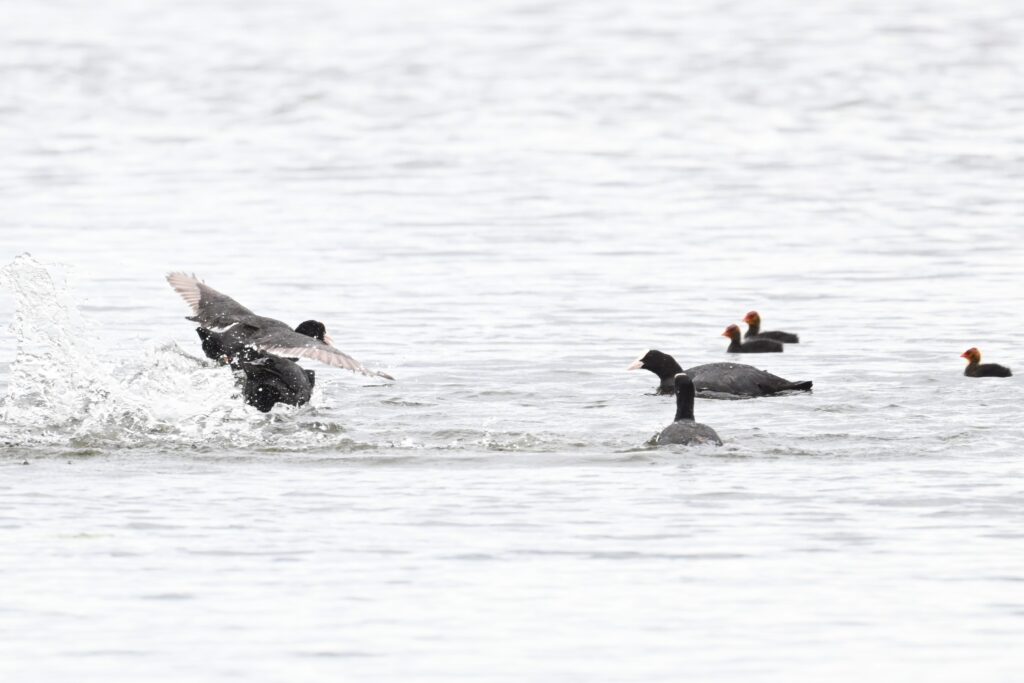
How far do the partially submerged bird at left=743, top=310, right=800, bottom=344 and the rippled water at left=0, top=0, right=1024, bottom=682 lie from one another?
45 centimetres

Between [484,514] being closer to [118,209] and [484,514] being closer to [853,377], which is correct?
[853,377]

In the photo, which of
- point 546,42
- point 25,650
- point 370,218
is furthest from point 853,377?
point 546,42

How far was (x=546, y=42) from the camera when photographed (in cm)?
6112

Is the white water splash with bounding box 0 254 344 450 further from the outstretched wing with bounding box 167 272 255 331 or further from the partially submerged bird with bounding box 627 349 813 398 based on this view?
the partially submerged bird with bounding box 627 349 813 398

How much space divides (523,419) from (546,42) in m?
45.9

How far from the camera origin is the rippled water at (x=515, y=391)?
9695mm

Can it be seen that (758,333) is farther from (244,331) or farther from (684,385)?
(244,331)

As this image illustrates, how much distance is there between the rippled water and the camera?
9695 millimetres

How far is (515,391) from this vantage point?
17.6 metres

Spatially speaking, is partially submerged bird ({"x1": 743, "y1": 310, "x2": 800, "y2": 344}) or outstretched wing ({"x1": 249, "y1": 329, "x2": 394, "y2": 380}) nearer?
outstretched wing ({"x1": 249, "y1": 329, "x2": 394, "y2": 380})

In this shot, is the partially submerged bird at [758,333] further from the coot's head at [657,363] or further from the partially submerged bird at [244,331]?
the partially submerged bird at [244,331]

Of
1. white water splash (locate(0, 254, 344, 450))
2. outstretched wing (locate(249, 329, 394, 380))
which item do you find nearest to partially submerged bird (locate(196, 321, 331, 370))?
white water splash (locate(0, 254, 344, 450))

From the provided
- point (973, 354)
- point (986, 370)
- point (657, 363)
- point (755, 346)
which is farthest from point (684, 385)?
point (755, 346)

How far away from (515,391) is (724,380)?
5.84 ft
